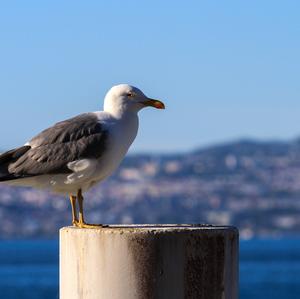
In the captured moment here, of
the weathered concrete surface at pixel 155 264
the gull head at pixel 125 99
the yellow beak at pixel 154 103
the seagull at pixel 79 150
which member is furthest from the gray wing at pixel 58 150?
the weathered concrete surface at pixel 155 264

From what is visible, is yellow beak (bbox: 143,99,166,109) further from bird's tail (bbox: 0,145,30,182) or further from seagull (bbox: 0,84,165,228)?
bird's tail (bbox: 0,145,30,182)

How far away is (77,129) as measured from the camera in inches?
387

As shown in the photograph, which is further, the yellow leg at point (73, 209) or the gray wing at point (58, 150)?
the gray wing at point (58, 150)

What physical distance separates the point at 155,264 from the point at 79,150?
241 cm

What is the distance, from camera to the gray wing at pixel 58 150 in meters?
9.80

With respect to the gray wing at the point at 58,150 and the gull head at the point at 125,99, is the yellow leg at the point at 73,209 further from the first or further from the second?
the gull head at the point at 125,99

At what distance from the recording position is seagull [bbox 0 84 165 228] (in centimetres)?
962

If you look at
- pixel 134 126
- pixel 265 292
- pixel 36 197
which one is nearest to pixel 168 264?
pixel 134 126

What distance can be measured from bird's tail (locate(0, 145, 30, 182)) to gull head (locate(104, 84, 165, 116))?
31.4 inches

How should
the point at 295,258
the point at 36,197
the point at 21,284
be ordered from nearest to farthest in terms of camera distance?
the point at 21,284 < the point at 295,258 < the point at 36,197

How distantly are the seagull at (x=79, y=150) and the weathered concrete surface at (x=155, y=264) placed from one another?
1.78m

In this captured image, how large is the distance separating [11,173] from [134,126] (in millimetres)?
972

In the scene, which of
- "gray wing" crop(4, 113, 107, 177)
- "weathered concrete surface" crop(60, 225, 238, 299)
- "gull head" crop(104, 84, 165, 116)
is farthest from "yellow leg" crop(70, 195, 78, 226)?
"weathered concrete surface" crop(60, 225, 238, 299)

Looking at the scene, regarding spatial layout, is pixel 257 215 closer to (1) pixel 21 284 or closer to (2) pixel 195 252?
(1) pixel 21 284
